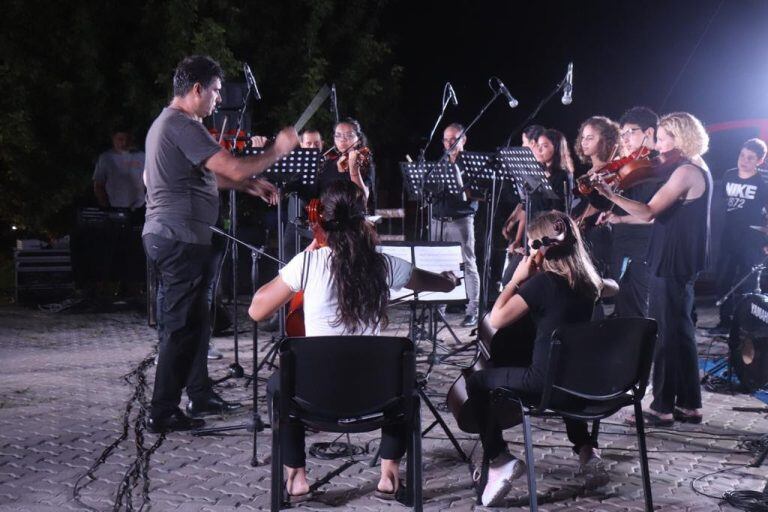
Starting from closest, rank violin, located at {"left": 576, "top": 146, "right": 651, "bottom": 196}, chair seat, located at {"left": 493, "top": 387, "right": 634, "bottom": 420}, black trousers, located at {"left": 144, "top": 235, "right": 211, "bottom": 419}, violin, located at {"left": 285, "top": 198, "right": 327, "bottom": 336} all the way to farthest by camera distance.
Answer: chair seat, located at {"left": 493, "top": 387, "right": 634, "bottom": 420}, violin, located at {"left": 285, "top": 198, "right": 327, "bottom": 336}, black trousers, located at {"left": 144, "top": 235, "right": 211, "bottom": 419}, violin, located at {"left": 576, "top": 146, "right": 651, "bottom": 196}

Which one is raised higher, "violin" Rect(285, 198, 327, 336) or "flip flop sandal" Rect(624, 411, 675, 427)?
"violin" Rect(285, 198, 327, 336)

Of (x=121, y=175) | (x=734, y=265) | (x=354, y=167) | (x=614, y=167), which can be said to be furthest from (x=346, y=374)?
(x=121, y=175)

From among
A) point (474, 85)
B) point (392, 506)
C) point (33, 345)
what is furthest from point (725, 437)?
point (474, 85)

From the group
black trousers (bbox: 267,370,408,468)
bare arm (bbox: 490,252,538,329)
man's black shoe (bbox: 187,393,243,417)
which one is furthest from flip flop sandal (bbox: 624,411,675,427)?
man's black shoe (bbox: 187,393,243,417)

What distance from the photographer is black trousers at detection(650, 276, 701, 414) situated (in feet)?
17.8

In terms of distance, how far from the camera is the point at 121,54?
1347cm

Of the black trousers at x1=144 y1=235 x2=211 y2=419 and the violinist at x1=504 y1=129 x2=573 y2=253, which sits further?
the violinist at x1=504 y1=129 x2=573 y2=253

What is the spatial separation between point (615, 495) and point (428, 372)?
2.56 m

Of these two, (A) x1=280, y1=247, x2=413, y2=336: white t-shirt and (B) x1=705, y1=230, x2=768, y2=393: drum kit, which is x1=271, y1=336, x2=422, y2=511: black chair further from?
(B) x1=705, y1=230, x2=768, y2=393: drum kit

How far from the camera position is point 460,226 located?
925 centimetres

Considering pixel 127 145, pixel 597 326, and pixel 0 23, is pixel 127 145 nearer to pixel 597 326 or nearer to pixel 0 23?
pixel 0 23

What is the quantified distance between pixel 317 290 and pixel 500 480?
135 cm

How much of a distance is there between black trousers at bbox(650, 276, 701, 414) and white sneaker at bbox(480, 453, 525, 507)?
1945 mm

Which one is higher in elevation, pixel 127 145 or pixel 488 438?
pixel 127 145
